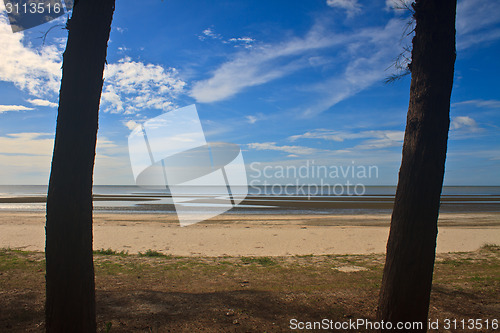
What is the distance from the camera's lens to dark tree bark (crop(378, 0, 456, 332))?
3.06 metres

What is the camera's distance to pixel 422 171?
10.0 ft

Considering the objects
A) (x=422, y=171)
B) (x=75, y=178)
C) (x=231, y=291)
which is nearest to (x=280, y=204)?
(x=231, y=291)

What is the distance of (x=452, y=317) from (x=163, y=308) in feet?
12.9

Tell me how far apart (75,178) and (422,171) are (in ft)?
10.5

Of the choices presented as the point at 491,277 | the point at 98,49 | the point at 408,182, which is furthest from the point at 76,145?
the point at 491,277

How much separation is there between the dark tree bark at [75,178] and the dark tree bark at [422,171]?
296 centimetres

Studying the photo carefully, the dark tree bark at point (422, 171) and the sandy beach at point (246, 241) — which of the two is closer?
the dark tree bark at point (422, 171)

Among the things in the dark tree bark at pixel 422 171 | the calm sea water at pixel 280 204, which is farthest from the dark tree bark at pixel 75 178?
the calm sea water at pixel 280 204

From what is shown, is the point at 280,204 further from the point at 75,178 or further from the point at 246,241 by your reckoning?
the point at 75,178

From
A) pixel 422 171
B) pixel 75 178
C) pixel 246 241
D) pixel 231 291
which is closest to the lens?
pixel 75 178

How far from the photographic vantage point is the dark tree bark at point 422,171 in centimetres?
306

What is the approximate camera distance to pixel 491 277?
21.0ft

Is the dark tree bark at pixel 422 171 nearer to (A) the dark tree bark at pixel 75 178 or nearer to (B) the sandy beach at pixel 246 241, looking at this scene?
(A) the dark tree bark at pixel 75 178

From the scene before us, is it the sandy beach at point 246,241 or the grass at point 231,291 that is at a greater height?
the grass at point 231,291
